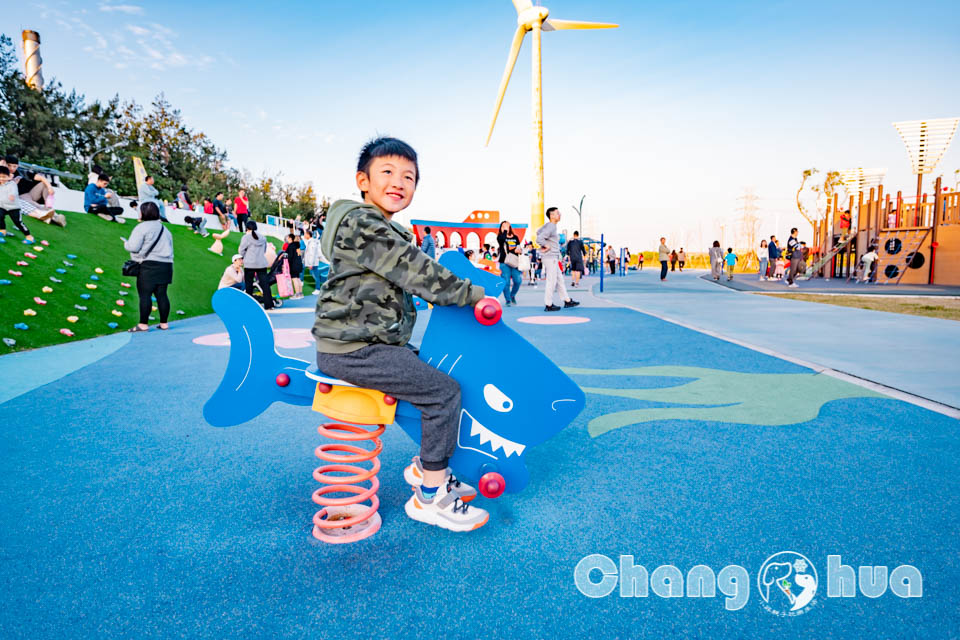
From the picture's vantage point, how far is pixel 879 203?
19.8 m

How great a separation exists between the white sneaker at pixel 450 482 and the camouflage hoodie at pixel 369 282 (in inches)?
27.5

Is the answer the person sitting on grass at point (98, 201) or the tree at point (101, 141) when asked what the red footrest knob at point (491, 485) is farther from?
the tree at point (101, 141)

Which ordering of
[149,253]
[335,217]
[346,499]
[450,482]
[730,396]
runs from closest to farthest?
[335,217]
[346,499]
[450,482]
[730,396]
[149,253]

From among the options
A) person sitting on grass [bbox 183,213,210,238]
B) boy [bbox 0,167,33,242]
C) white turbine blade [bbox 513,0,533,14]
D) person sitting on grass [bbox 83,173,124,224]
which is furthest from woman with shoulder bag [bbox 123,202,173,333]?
white turbine blade [bbox 513,0,533,14]

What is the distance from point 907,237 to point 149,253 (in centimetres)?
2278

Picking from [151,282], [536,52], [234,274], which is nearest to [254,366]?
[151,282]

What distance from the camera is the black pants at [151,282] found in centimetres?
716

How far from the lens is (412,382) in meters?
2.05

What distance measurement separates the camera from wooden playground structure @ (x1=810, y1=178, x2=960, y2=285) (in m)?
17.2

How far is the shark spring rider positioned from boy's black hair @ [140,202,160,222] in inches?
225

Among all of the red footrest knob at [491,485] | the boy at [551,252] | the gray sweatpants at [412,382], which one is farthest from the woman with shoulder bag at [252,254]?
the red footrest knob at [491,485]

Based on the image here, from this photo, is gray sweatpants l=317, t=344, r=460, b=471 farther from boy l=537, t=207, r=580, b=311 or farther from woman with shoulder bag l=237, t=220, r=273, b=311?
woman with shoulder bag l=237, t=220, r=273, b=311

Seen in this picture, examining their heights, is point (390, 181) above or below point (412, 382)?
above

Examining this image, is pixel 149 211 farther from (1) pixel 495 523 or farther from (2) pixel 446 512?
(1) pixel 495 523
